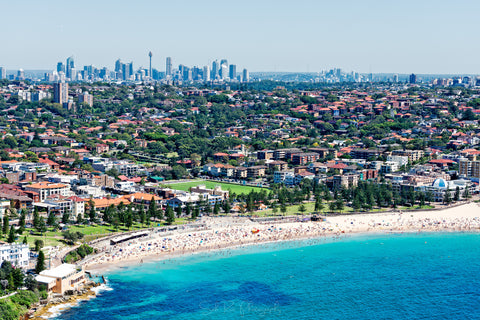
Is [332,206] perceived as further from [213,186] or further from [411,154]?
[411,154]

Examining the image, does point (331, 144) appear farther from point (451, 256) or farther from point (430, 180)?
point (451, 256)

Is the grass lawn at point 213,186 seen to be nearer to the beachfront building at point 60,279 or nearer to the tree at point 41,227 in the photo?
the tree at point 41,227

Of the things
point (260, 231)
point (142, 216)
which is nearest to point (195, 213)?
point (142, 216)

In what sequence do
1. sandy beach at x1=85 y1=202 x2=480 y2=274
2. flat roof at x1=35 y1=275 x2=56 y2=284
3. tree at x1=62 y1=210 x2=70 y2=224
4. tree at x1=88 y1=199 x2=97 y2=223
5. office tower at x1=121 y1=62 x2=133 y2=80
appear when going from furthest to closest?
office tower at x1=121 y1=62 x2=133 y2=80
tree at x1=88 y1=199 x2=97 y2=223
tree at x1=62 y1=210 x2=70 y2=224
sandy beach at x1=85 y1=202 x2=480 y2=274
flat roof at x1=35 y1=275 x2=56 y2=284

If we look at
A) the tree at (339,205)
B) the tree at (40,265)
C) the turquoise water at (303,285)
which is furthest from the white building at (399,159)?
the tree at (40,265)

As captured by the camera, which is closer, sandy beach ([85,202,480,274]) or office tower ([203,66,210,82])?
→ sandy beach ([85,202,480,274])

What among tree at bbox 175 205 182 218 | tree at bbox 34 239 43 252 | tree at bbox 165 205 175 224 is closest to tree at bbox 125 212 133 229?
tree at bbox 165 205 175 224

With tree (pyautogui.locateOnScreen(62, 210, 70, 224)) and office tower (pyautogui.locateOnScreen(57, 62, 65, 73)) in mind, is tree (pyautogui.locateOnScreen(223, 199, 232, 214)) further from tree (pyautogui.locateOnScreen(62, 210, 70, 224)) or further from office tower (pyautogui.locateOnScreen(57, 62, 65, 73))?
office tower (pyautogui.locateOnScreen(57, 62, 65, 73))

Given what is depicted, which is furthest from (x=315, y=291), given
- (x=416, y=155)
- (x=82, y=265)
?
Answer: (x=416, y=155)
